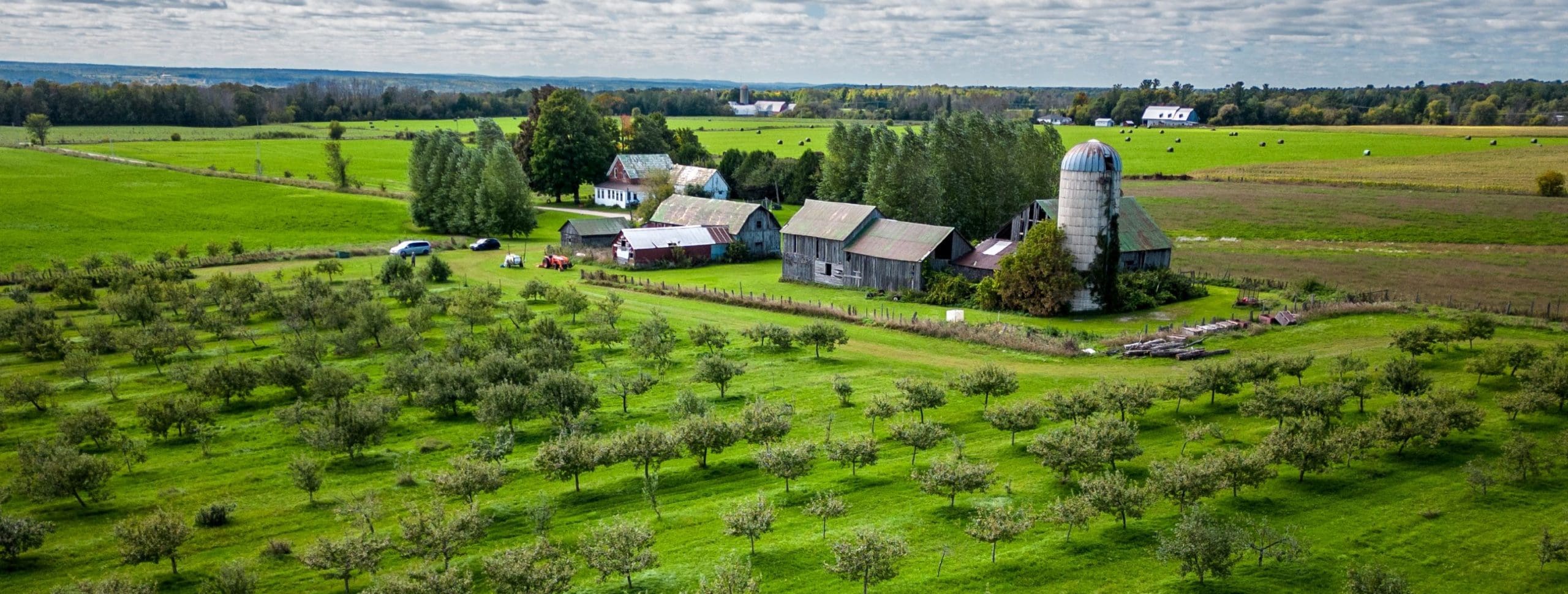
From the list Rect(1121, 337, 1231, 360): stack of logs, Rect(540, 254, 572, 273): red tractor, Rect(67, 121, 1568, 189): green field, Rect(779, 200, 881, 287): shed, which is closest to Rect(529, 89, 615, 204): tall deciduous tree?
Rect(67, 121, 1568, 189): green field

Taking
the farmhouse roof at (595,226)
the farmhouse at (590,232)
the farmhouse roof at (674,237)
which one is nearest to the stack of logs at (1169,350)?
the farmhouse roof at (674,237)

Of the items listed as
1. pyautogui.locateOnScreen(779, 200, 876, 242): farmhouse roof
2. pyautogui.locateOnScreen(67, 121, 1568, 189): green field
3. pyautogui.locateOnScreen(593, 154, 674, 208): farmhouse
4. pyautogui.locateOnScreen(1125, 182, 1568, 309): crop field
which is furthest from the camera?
pyautogui.locateOnScreen(67, 121, 1568, 189): green field

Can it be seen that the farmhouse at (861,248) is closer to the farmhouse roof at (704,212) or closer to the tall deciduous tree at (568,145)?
the farmhouse roof at (704,212)

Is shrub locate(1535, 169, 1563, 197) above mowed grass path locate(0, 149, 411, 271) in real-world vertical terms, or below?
above

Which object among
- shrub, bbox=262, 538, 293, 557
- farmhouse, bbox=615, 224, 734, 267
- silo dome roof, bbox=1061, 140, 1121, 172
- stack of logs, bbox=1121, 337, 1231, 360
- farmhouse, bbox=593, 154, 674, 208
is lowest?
shrub, bbox=262, 538, 293, 557

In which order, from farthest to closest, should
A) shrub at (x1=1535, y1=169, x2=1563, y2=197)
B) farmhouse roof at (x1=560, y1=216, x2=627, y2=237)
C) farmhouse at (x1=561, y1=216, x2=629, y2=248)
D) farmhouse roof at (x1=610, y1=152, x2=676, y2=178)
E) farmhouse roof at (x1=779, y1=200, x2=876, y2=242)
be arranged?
farmhouse roof at (x1=610, y1=152, x2=676, y2=178) → shrub at (x1=1535, y1=169, x2=1563, y2=197) → farmhouse roof at (x1=560, y1=216, x2=627, y2=237) → farmhouse at (x1=561, y1=216, x2=629, y2=248) → farmhouse roof at (x1=779, y1=200, x2=876, y2=242)

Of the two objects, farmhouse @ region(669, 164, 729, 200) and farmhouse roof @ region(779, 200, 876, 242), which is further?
farmhouse @ region(669, 164, 729, 200)

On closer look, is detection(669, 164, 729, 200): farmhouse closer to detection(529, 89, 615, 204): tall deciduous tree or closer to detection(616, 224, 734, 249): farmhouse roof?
detection(529, 89, 615, 204): tall deciduous tree
